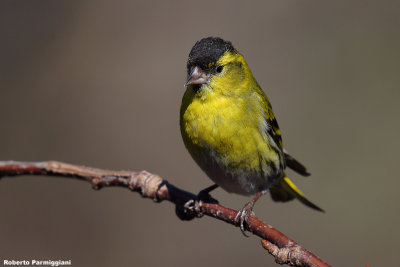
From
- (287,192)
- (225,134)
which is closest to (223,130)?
(225,134)

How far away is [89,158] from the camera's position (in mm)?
7941

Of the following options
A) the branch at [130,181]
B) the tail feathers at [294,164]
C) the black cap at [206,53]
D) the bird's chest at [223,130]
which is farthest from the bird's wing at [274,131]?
the branch at [130,181]

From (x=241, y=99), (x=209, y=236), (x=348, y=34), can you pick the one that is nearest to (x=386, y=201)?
(x=209, y=236)

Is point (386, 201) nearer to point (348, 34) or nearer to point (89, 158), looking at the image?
point (348, 34)

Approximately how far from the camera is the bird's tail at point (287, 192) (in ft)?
16.9

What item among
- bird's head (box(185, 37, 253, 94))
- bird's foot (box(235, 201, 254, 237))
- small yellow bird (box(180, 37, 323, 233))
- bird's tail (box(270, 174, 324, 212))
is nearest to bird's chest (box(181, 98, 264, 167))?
small yellow bird (box(180, 37, 323, 233))

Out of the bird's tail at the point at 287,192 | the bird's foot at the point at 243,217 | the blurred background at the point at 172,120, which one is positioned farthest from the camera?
the blurred background at the point at 172,120

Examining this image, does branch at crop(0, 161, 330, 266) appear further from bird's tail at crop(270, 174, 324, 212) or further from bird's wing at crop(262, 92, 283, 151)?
bird's tail at crop(270, 174, 324, 212)

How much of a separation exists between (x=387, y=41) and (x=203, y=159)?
5766mm

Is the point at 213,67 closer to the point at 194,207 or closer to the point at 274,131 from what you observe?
A: the point at 274,131

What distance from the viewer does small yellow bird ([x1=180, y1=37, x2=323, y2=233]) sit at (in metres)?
4.26

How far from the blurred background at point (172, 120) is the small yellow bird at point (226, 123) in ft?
9.05

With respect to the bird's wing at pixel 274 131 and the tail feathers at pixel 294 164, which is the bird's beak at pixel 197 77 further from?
the tail feathers at pixel 294 164

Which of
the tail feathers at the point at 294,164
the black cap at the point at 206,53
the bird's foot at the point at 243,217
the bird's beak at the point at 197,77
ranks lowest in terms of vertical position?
the bird's foot at the point at 243,217
